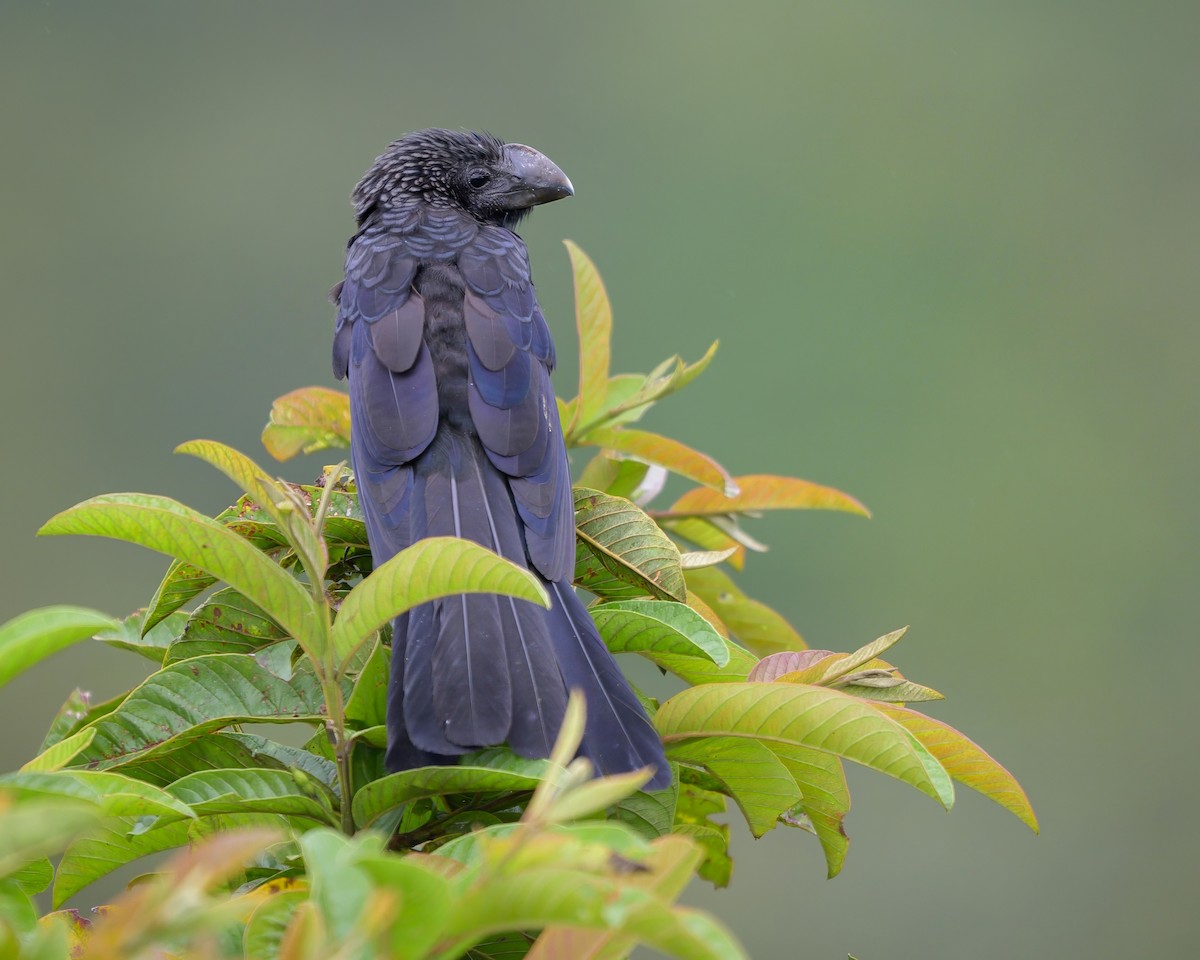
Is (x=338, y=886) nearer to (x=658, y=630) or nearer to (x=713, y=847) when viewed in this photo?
(x=658, y=630)

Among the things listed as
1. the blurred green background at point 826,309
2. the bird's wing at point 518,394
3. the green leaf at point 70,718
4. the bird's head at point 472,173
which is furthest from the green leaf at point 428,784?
the blurred green background at point 826,309

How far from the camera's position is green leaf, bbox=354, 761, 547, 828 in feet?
4.26

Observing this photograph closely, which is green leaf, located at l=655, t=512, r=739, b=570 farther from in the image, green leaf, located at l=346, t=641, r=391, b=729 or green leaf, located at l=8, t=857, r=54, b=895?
green leaf, located at l=8, t=857, r=54, b=895

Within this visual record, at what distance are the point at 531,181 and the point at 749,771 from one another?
2.03 m

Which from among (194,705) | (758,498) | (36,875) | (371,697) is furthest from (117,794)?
(758,498)

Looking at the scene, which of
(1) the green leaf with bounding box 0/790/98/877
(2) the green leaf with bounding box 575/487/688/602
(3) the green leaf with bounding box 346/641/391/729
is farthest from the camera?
(2) the green leaf with bounding box 575/487/688/602

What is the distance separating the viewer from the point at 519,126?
11.8 m

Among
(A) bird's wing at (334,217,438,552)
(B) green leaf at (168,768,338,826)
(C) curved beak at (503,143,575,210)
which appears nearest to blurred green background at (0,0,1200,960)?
(C) curved beak at (503,143,575,210)

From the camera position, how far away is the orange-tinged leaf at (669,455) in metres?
2.27

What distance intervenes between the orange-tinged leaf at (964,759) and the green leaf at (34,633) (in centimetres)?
94

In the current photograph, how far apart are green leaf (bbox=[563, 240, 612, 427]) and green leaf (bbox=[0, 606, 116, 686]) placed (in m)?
1.37

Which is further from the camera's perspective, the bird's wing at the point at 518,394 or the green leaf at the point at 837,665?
the bird's wing at the point at 518,394

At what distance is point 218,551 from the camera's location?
131cm

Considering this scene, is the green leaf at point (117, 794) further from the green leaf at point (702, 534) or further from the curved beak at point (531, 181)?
the curved beak at point (531, 181)
